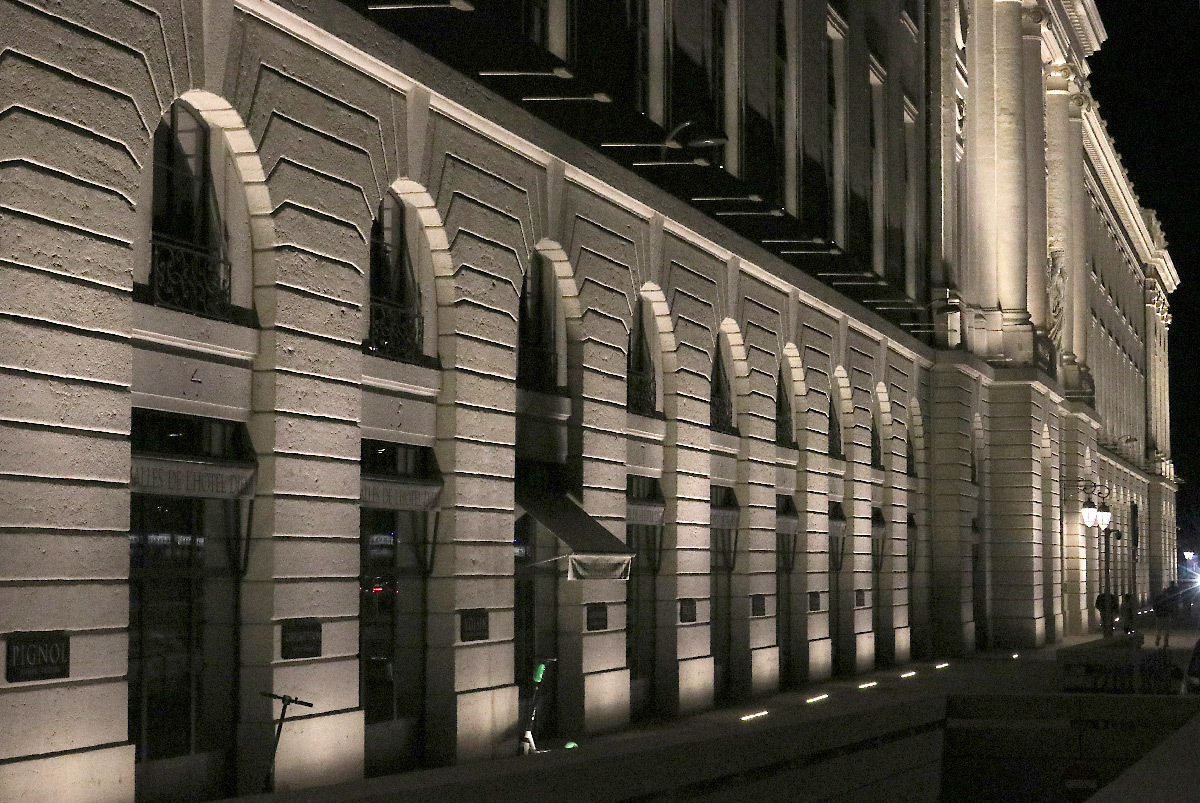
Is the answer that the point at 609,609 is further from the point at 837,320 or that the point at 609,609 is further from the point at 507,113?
the point at 837,320

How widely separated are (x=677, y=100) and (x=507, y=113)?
8.63m

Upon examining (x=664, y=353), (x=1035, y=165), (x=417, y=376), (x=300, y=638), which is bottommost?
(x=300, y=638)

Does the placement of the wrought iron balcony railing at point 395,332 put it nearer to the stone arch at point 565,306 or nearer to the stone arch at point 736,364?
the stone arch at point 565,306

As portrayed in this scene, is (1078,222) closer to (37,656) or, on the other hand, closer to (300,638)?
(300,638)

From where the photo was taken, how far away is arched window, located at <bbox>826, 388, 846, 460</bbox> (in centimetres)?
4609

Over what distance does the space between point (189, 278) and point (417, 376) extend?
480cm

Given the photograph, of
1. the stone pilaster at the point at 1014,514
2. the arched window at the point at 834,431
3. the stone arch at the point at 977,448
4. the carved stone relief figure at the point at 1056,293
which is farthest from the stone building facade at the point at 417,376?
the carved stone relief figure at the point at 1056,293

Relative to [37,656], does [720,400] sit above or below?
above

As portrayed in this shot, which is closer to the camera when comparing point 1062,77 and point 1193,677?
point 1193,677

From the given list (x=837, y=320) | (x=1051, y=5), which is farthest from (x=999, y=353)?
(x=837, y=320)

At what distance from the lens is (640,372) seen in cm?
3303

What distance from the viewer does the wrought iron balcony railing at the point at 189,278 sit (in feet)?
64.0

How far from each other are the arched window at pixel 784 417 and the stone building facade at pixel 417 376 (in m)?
0.12

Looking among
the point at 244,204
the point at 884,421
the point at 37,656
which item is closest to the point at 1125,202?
the point at 884,421
